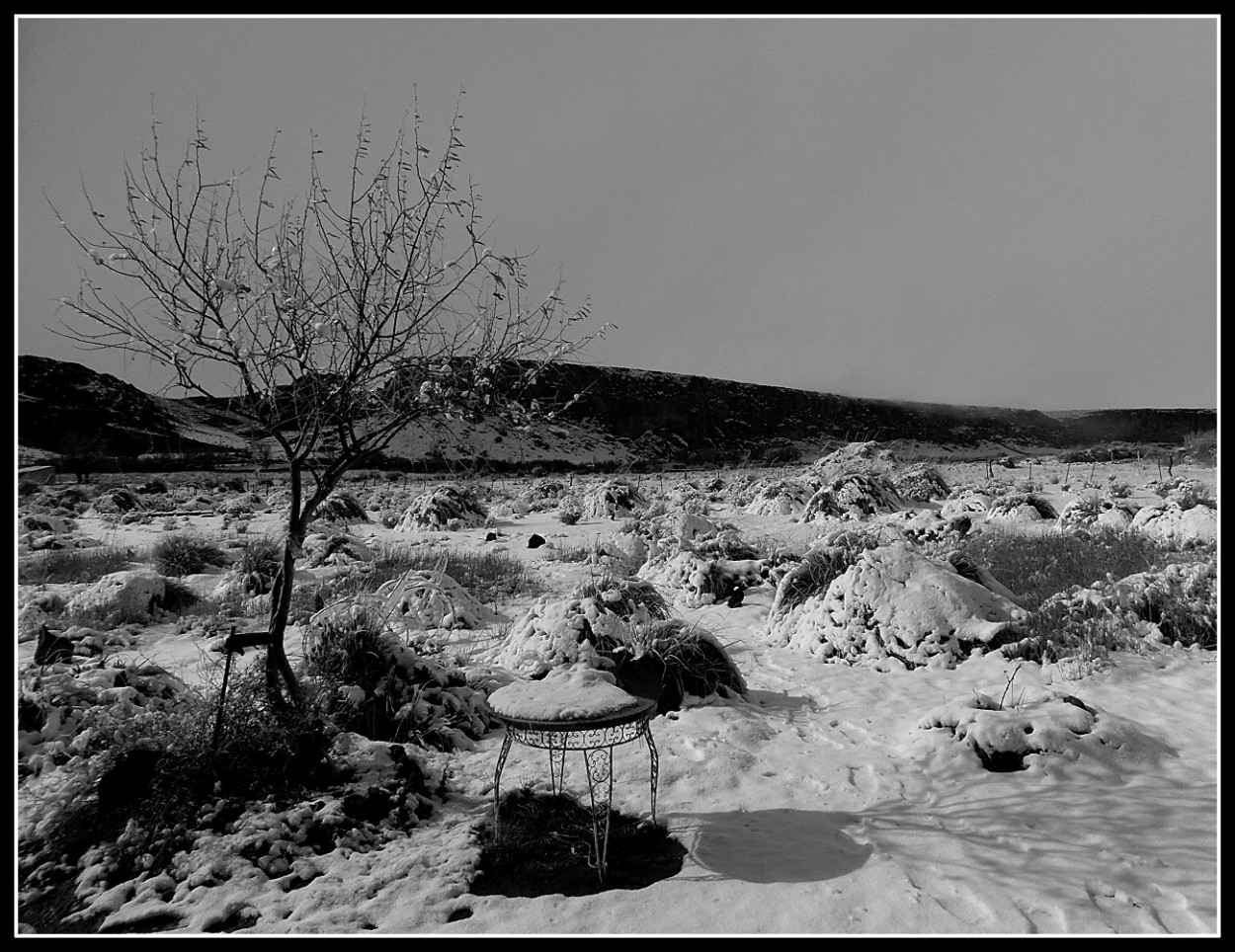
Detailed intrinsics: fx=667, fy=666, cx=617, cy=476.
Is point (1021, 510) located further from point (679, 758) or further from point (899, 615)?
point (679, 758)

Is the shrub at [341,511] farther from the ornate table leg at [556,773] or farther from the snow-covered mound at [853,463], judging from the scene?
the ornate table leg at [556,773]

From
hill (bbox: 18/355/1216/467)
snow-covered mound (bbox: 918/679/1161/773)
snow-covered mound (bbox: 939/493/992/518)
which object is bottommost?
snow-covered mound (bbox: 918/679/1161/773)

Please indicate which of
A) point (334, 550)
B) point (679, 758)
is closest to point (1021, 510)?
point (679, 758)

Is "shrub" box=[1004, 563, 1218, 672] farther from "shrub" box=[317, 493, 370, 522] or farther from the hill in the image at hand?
the hill

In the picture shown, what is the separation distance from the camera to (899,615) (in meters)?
6.85

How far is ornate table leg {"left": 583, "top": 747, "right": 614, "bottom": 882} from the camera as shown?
10.0 feet

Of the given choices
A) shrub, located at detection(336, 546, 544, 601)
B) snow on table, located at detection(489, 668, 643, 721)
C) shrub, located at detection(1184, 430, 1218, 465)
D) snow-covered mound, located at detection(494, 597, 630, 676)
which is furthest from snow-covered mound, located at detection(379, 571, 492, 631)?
shrub, located at detection(1184, 430, 1218, 465)

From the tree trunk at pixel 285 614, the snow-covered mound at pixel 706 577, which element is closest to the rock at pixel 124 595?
the tree trunk at pixel 285 614

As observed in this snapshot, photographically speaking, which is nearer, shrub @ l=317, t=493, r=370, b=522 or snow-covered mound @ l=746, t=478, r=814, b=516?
shrub @ l=317, t=493, r=370, b=522

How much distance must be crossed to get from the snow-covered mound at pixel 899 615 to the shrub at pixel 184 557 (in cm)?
925

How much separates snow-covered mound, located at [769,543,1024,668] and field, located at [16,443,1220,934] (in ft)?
0.10

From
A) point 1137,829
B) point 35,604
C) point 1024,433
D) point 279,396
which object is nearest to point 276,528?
point 35,604

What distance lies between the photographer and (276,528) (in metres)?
16.0
